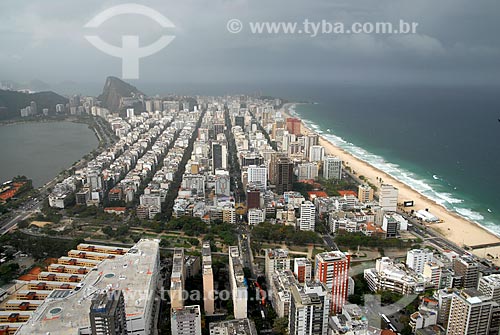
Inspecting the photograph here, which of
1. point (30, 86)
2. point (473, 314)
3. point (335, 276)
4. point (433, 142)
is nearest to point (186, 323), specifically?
point (335, 276)

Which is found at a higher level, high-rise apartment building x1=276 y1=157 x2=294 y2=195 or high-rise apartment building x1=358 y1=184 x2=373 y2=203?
high-rise apartment building x1=276 y1=157 x2=294 y2=195

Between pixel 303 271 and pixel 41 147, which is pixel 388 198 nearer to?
pixel 303 271

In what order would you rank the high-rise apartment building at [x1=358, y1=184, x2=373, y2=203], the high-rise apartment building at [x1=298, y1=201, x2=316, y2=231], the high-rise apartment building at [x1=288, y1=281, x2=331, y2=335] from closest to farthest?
the high-rise apartment building at [x1=288, y1=281, x2=331, y2=335], the high-rise apartment building at [x1=298, y1=201, x2=316, y2=231], the high-rise apartment building at [x1=358, y1=184, x2=373, y2=203]

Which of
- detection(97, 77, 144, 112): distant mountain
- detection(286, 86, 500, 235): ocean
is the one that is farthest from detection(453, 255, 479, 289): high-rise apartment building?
detection(97, 77, 144, 112): distant mountain

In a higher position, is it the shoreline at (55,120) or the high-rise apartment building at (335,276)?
the shoreline at (55,120)

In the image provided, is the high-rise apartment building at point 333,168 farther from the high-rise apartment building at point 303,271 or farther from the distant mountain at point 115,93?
the distant mountain at point 115,93

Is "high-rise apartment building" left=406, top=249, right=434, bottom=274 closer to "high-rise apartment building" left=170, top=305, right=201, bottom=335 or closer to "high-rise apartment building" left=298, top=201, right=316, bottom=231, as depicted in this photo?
"high-rise apartment building" left=298, top=201, right=316, bottom=231

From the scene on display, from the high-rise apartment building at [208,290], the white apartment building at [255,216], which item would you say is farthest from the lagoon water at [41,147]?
the high-rise apartment building at [208,290]
